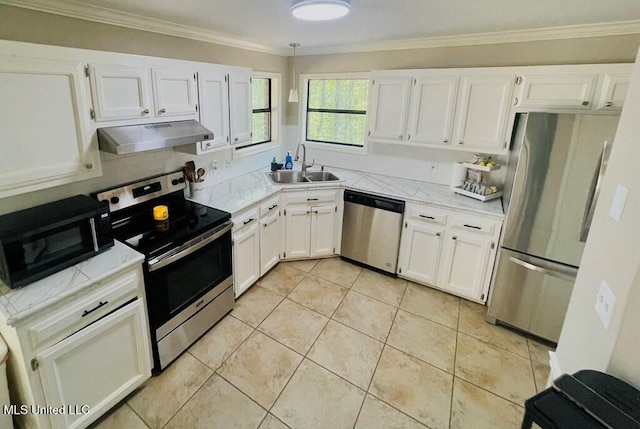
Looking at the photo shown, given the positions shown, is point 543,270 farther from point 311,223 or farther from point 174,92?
point 174,92

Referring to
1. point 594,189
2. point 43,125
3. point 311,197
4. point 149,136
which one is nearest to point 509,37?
point 594,189

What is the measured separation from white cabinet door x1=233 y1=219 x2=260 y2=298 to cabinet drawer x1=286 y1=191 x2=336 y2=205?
554 mm

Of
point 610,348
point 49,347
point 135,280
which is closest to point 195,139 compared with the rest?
point 135,280

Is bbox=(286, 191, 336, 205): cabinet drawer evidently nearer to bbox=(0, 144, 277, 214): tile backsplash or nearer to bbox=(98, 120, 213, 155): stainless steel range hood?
bbox=(0, 144, 277, 214): tile backsplash

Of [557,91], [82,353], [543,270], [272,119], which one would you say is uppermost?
[557,91]

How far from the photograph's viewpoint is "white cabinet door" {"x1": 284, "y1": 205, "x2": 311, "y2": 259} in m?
3.55

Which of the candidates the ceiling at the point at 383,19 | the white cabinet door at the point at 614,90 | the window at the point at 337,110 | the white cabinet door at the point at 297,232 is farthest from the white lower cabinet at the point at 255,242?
the white cabinet door at the point at 614,90

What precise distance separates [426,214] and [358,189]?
77 cm

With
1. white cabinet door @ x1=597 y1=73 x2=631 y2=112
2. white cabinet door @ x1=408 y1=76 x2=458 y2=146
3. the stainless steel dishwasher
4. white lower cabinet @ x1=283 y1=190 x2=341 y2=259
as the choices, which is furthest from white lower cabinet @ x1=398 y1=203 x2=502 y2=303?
white cabinet door @ x1=597 y1=73 x2=631 y2=112

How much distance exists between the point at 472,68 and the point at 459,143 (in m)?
0.68

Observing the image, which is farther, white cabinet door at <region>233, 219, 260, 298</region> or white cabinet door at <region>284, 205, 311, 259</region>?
white cabinet door at <region>284, 205, 311, 259</region>

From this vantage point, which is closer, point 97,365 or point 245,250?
point 97,365

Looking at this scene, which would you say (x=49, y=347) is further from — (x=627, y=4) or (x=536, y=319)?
(x=627, y=4)

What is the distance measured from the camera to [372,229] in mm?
3543
